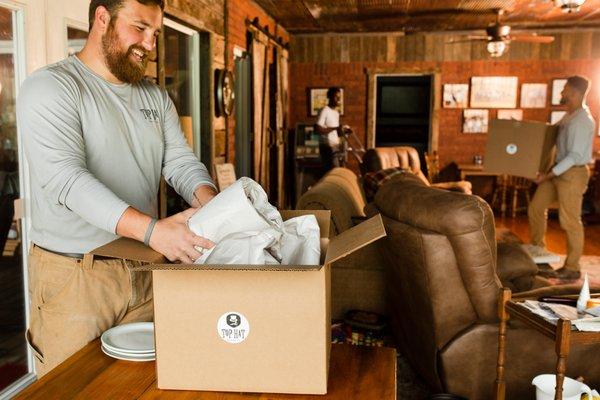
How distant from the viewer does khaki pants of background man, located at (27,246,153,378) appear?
1.60m

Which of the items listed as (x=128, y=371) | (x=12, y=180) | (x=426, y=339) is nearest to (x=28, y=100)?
(x=128, y=371)

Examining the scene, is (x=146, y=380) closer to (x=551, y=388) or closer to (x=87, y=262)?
(x=87, y=262)

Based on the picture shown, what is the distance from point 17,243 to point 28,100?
4.59ft

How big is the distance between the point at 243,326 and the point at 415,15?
7312 millimetres

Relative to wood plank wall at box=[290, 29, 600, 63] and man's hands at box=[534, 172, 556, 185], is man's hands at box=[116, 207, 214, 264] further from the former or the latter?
wood plank wall at box=[290, 29, 600, 63]

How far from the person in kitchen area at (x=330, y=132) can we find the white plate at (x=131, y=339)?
6620mm

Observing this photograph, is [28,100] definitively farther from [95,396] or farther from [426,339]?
[426,339]

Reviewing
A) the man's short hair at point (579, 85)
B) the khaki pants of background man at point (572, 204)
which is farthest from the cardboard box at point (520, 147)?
the man's short hair at point (579, 85)

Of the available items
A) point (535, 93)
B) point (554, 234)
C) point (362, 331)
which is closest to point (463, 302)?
point (362, 331)

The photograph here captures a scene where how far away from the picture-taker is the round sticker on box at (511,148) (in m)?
5.46

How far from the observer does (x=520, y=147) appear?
544 cm

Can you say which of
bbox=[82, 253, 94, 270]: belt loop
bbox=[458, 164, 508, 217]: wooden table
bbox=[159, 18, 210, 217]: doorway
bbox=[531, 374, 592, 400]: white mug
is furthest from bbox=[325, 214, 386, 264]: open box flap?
bbox=[458, 164, 508, 217]: wooden table

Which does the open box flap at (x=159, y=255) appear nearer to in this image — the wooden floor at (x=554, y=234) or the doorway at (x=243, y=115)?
the doorway at (x=243, y=115)

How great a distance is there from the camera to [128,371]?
127 cm
